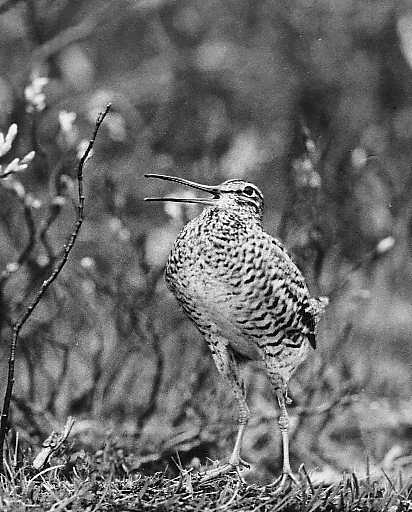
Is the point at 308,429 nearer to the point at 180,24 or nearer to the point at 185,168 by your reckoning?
the point at 185,168

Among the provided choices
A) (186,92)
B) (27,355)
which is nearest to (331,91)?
(186,92)

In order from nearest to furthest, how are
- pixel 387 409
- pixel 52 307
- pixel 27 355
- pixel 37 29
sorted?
pixel 27 355, pixel 387 409, pixel 52 307, pixel 37 29

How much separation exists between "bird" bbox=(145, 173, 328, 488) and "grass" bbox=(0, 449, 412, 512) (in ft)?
0.40

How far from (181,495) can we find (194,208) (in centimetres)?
254

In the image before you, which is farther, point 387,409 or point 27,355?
point 387,409

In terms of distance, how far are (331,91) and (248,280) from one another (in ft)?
18.8

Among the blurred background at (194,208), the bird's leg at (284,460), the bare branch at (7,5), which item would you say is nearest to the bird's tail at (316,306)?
the bird's leg at (284,460)

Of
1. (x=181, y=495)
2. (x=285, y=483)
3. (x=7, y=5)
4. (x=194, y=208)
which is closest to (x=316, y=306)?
(x=285, y=483)

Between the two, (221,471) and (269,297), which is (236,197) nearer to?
(269,297)

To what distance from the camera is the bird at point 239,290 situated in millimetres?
3064

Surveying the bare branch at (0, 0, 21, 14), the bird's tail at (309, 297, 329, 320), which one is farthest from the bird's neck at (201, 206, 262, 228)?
the bare branch at (0, 0, 21, 14)

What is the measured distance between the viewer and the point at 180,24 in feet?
28.0

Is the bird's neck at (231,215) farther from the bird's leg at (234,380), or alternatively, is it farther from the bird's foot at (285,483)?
the bird's foot at (285,483)

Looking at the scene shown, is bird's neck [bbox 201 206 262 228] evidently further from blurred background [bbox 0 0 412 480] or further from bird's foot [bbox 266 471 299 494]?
blurred background [bbox 0 0 412 480]
